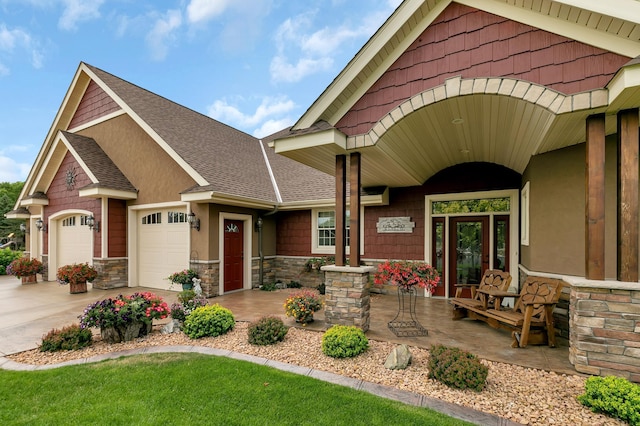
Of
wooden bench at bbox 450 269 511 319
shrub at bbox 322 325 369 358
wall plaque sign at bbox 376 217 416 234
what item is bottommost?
shrub at bbox 322 325 369 358

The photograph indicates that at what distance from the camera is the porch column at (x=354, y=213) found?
478 centimetres

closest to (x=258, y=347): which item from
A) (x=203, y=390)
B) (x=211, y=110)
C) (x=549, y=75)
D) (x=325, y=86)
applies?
(x=203, y=390)

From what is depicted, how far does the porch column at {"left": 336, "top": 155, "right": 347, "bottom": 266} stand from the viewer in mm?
4898

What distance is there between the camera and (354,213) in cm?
486

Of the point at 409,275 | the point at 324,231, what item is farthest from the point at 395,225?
the point at 409,275

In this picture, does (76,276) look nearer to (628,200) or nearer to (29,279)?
(29,279)

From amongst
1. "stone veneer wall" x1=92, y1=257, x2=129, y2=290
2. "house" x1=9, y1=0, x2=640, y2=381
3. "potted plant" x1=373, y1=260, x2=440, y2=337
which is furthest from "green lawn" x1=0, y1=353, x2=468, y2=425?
"stone veneer wall" x1=92, y1=257, x2=129, y2=290

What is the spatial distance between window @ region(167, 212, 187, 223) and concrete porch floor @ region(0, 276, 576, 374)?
1.95m

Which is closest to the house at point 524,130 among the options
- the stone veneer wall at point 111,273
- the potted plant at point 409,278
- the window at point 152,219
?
the potted plant at point 409,278

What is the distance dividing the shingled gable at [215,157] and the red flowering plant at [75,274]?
3.72m

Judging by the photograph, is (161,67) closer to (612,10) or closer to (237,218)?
(237,218)

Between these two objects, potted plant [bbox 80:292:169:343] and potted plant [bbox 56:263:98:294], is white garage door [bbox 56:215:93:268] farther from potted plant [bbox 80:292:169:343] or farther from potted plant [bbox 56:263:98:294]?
potted plant [bbox 80:292:169:343]

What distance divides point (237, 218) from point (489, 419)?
7.38 metres

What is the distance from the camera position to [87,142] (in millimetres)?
10031
